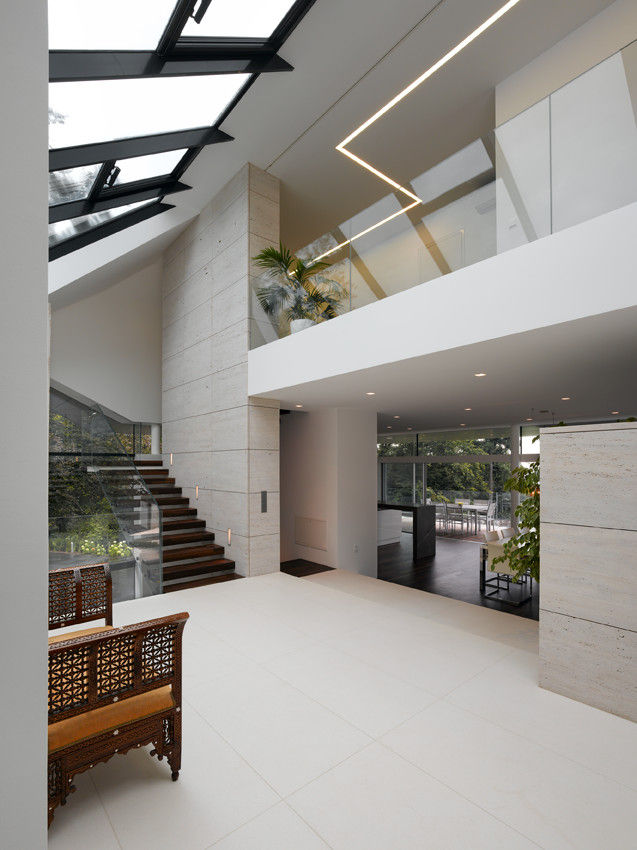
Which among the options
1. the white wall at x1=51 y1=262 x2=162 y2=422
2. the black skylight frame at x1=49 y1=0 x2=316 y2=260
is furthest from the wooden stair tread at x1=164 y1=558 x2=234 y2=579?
the black skylight frame at x1=49 y1=0 x2=316 y2=260

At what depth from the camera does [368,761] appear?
2564 millimetres

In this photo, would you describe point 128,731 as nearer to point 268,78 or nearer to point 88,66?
point 88,66

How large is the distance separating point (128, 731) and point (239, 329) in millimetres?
5798

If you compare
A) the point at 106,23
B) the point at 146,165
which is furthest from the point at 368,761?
the point at 146,165

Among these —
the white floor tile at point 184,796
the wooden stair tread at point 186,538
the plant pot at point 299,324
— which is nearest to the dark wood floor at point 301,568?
the wooden stair tread at point 186,538

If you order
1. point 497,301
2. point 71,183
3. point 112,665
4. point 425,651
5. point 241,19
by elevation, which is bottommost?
point 425,651

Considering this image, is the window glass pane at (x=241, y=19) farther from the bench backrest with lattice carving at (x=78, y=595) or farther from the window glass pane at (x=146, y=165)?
the bench backrest with lattice carving at (x=78, y=595)

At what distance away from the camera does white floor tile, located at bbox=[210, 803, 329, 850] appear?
2.01m

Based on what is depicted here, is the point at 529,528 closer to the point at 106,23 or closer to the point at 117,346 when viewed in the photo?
the point at 106,23

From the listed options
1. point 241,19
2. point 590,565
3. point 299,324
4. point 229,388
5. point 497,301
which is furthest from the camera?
point 229,388

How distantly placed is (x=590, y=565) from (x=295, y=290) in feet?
16.1

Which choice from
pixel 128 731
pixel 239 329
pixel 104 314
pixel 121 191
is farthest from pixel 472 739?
pixel 104 314

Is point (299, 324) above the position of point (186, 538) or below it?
above

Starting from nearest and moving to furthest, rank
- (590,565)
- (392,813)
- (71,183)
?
1. (392,813)
2. (590,565)
3. (71,183)
